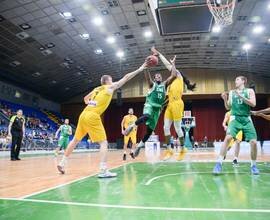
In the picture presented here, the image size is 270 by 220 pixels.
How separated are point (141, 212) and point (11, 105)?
28.2m

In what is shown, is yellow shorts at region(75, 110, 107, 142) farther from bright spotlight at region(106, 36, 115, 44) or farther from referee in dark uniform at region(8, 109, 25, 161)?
bright spotlight at region(106, 36, 115, 44)

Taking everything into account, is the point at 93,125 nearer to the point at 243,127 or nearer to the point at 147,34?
the point at 243,127

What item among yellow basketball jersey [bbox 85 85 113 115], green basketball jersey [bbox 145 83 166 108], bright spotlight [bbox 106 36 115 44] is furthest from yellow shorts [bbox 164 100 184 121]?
bright spotlight [bbox 106 36 115 44]

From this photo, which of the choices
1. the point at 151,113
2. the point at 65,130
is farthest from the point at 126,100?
the point at 151,113

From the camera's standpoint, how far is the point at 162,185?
4699mm

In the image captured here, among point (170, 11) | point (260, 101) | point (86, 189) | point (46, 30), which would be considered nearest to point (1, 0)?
point (46, 30)

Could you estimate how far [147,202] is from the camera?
3434 mm

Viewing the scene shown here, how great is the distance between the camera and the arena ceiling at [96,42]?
18.8 metres

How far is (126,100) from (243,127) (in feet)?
112

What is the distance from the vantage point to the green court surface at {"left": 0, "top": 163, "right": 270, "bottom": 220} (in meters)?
2.87

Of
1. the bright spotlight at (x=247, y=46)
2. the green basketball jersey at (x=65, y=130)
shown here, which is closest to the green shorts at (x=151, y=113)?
the green basketball jersey at (x=65, y=130)

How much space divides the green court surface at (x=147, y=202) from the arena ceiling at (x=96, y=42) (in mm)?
15655

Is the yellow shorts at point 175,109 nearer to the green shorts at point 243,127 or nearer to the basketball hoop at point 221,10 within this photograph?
the green shorts at point 243,127

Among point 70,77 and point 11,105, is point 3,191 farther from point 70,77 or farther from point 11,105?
point 70,77
